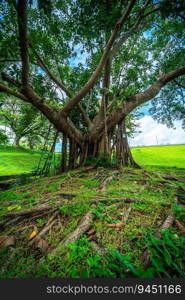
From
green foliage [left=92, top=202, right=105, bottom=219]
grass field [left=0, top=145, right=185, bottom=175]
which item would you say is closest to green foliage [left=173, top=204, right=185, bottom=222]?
green foliage [left=92, top=202, right=105, bottom=219]

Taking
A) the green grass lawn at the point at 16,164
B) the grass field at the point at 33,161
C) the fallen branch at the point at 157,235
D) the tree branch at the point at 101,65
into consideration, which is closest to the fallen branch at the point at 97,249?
the fallen branch at the point at 157,235

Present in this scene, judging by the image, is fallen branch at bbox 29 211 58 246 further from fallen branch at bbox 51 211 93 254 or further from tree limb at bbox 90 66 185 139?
tree limb at bbox 90 66 185 139

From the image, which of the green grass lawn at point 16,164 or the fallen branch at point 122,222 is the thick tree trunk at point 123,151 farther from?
the green grass lawn at point 16,164

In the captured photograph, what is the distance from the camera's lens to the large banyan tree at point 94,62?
266 cm

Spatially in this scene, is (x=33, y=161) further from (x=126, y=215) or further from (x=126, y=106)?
(x=126, y=215)

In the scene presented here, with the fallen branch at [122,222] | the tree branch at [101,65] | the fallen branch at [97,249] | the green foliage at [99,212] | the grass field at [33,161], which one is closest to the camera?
the fallen branch at [97,249]

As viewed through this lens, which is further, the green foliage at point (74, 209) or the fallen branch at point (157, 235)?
the green foliage at point (74, 209)

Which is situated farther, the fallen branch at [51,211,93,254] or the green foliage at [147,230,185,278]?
the fallen branch at [51,211,93,254]

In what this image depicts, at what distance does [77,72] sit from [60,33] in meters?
1.36

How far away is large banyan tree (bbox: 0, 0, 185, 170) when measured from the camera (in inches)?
105

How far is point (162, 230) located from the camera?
3.28 feet

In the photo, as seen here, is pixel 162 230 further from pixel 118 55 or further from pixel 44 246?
pixel 118 55

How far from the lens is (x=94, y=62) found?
4746mm

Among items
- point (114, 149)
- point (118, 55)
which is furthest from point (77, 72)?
point (114, 149)
